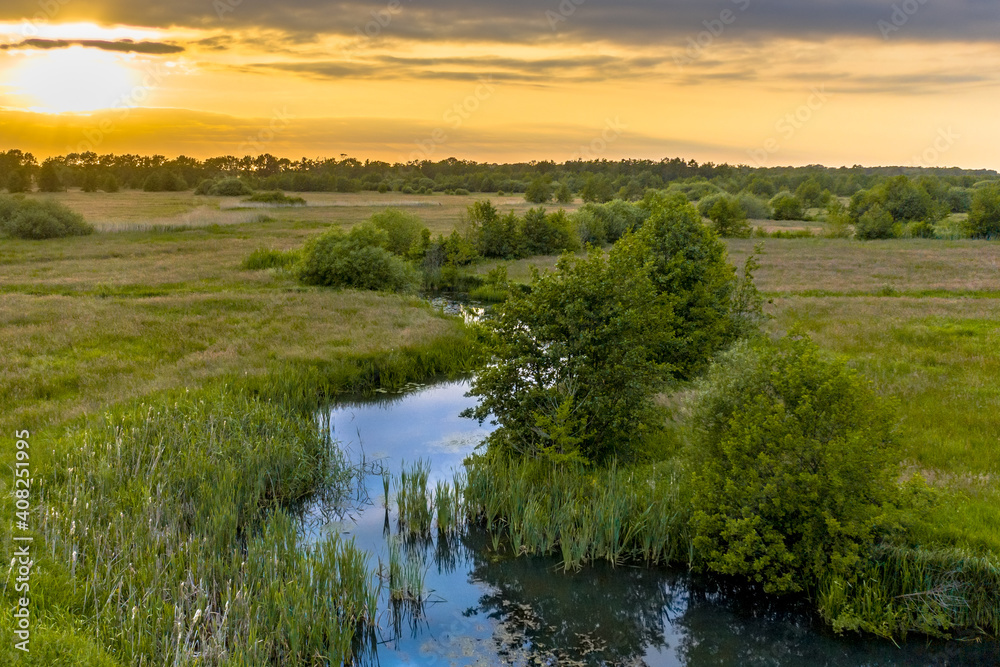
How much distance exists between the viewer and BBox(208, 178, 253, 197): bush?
12088cm

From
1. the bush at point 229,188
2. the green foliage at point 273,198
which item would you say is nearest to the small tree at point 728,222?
the green foliage at point 273,198

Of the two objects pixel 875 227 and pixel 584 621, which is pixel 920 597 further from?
pixel 875 227

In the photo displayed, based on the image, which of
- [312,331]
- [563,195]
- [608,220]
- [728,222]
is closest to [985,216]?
[728,222]

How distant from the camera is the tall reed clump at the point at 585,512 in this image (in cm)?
1189

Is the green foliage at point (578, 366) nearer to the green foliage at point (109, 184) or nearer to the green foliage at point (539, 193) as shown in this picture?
the green foliage at point (539, 193)

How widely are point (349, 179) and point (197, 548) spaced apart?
486 ft

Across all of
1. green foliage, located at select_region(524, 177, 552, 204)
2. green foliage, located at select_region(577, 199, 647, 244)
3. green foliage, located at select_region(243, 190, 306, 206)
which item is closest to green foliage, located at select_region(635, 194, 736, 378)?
green foliage, located at select_region(577, 199, 647, 244)

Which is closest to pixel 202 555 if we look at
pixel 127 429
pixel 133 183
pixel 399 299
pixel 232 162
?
pixel 127 429

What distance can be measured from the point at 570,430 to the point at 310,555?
20.7 feet

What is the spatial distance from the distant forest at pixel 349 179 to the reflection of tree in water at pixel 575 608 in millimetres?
101119

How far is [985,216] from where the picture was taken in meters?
70.6

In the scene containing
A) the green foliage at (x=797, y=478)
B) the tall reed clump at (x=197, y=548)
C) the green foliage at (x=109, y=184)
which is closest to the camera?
the tall reed clump at (x=197, y=548)

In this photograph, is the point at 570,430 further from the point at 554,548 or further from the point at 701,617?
the point at 701,617

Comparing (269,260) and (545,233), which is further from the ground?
(545,233)
